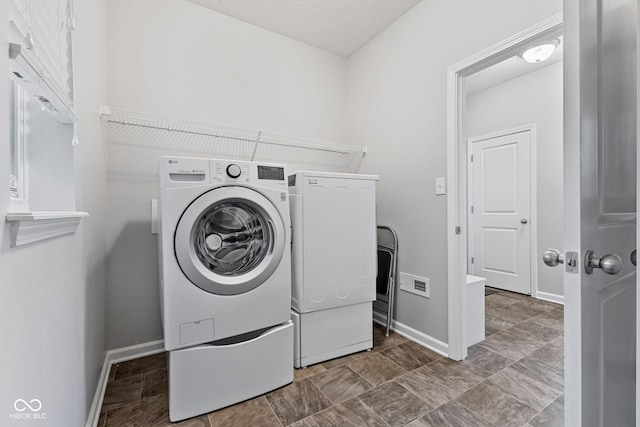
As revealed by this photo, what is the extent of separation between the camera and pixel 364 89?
262 cm

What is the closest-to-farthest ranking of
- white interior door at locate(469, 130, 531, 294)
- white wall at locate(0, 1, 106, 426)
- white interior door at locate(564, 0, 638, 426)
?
white wall at locate(0, 1, 106, 426) → white interior door at locate(564, 0, 638, 426) → white interior door at locate(469, 130, 531, 294)

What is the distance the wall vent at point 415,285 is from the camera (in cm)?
204

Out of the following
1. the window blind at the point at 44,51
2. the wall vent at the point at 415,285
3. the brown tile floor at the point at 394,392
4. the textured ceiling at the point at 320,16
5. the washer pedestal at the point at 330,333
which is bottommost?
the brown tile floor at the point at 394,392

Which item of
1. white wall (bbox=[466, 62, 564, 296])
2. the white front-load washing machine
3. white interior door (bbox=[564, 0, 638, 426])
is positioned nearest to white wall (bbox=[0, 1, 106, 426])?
the white front-load washing machine

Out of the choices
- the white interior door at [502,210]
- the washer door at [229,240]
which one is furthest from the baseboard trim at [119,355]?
the white interior door at [502,210]

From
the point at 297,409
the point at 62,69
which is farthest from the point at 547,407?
the point at 62,69

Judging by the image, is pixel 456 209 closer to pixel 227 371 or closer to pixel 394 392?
pixel 394 392

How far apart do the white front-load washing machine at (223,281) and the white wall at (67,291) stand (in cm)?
30

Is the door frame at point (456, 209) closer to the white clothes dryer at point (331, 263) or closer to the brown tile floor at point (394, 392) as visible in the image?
the brown tile floor at point (394, 392)

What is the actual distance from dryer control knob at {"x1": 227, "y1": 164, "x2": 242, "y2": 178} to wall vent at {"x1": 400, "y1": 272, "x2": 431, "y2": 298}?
1.47m

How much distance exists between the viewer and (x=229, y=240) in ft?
4.94

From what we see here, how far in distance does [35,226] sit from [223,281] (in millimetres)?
835

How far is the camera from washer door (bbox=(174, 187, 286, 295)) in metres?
1.32

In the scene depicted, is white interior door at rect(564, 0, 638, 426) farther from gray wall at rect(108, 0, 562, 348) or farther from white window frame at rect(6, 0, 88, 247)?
white window frame at rect(6, 0, 88, 247)
